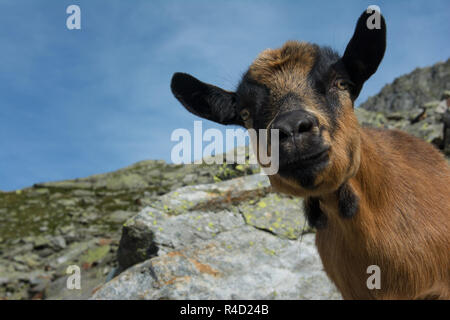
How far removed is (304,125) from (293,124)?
0.34ft

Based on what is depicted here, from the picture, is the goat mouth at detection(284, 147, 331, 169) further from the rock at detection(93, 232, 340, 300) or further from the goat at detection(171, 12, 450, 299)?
the rock at detection(93, 232, 340, 300)

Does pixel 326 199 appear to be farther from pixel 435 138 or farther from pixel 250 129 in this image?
pixel 435 138

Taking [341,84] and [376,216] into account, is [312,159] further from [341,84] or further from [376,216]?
[376,216]

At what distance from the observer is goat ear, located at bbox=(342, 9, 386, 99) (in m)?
3.83

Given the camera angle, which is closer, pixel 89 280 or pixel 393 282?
pixel 393 282

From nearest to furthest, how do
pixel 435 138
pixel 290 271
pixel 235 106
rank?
pixel 235 106, pixel 290 271, pixel 435 138

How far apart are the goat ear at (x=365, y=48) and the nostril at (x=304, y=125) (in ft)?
3.54

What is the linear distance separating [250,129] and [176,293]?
115 inches

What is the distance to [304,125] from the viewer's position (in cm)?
332

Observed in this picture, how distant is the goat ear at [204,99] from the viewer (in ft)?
15.7

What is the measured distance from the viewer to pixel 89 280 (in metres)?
9.99

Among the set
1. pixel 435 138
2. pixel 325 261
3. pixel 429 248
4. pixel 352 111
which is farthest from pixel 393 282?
pixel 435 138

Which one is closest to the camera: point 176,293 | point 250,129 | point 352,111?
point 352,111

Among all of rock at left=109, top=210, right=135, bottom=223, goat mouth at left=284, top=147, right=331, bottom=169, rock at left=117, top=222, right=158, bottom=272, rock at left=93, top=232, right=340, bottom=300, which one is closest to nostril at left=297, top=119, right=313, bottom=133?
goat mouth at left=284, top=147, right=331, bottom=169
